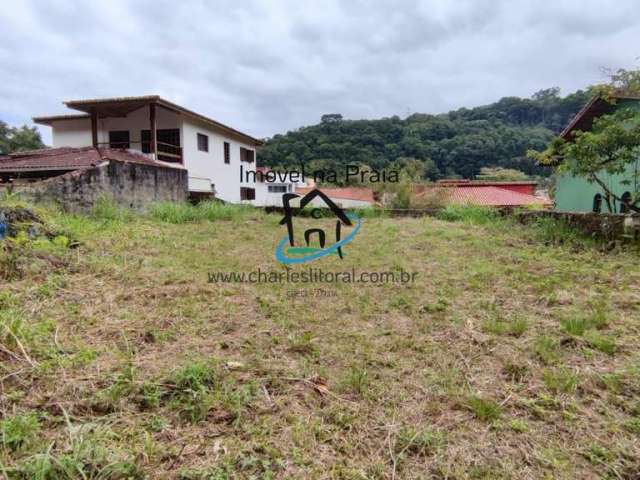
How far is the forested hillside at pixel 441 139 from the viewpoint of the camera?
24.4 metres

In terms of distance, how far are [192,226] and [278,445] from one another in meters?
6.35

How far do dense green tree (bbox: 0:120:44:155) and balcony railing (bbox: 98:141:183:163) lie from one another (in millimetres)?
12542

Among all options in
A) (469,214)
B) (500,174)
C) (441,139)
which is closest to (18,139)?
(469,214)

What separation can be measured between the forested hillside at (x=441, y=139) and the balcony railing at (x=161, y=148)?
1009 cm

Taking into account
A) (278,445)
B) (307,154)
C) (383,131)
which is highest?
(383,131)

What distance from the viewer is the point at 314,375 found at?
6.07ft

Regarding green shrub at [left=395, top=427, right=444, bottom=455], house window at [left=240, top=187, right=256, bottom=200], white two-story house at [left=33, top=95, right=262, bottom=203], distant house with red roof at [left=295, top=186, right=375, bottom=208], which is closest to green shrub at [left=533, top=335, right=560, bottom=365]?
green shrub at [left=395, top=427, right=444, bottom=455]

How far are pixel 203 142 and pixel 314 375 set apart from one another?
14.5 m

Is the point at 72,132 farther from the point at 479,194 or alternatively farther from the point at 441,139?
the point at 441,139

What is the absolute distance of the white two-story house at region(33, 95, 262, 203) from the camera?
39.7ft

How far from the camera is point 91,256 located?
154 inches

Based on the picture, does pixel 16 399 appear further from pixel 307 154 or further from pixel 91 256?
pixel 307 154

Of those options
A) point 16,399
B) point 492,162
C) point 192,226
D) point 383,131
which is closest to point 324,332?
point 16,399

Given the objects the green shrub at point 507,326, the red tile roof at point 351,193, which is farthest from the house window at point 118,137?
the green shrub at point 507,326
